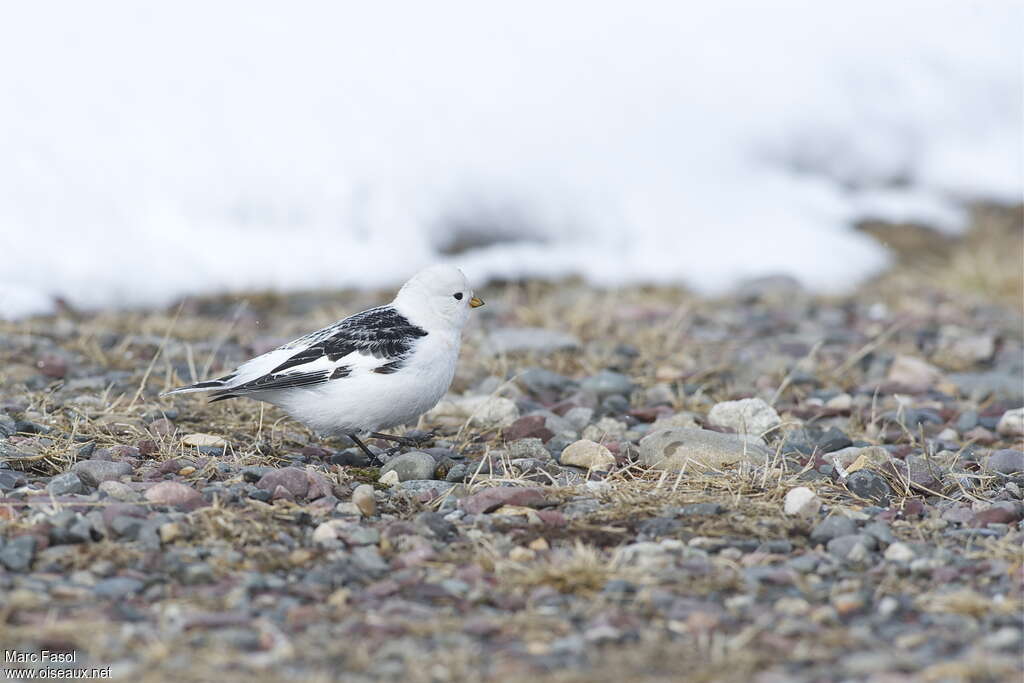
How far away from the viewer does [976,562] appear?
3.05 metres

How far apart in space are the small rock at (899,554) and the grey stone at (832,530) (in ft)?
0.39

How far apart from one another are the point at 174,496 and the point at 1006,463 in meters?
2.59

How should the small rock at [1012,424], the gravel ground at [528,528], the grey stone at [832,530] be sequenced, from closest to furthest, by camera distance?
1. the gravel ground at [528,528]
2. the grey stone at [832,530]
3. the small rock at [1012,424]

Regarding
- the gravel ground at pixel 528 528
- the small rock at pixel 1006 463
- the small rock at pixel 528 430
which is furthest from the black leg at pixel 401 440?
the small rock at pixel 1006 463

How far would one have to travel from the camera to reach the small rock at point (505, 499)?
3408 mm

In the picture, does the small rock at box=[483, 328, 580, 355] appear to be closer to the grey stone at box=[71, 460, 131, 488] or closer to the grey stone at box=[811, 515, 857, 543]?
the grey stone at box=[71, 460, 131, 488]

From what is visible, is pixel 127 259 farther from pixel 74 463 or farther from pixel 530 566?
pixel 530 566

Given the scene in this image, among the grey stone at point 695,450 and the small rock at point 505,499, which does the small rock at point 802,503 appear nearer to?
the grey stone at point 695,450

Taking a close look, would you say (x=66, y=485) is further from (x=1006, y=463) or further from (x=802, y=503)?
(x=1006, y=463)

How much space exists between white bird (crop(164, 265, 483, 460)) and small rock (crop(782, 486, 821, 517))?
1232mm

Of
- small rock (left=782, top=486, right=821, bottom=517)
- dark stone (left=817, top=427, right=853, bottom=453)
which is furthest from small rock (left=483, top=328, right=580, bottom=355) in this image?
small rock (left=782, top=486, right=821, bottom=517)

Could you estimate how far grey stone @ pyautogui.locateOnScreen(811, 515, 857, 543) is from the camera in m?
3.19

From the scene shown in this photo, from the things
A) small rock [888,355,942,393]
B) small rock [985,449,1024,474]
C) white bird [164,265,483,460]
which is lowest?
small rock [888,355,942,393]

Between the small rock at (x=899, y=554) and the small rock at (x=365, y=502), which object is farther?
the small rock at (x=365, y=502)
